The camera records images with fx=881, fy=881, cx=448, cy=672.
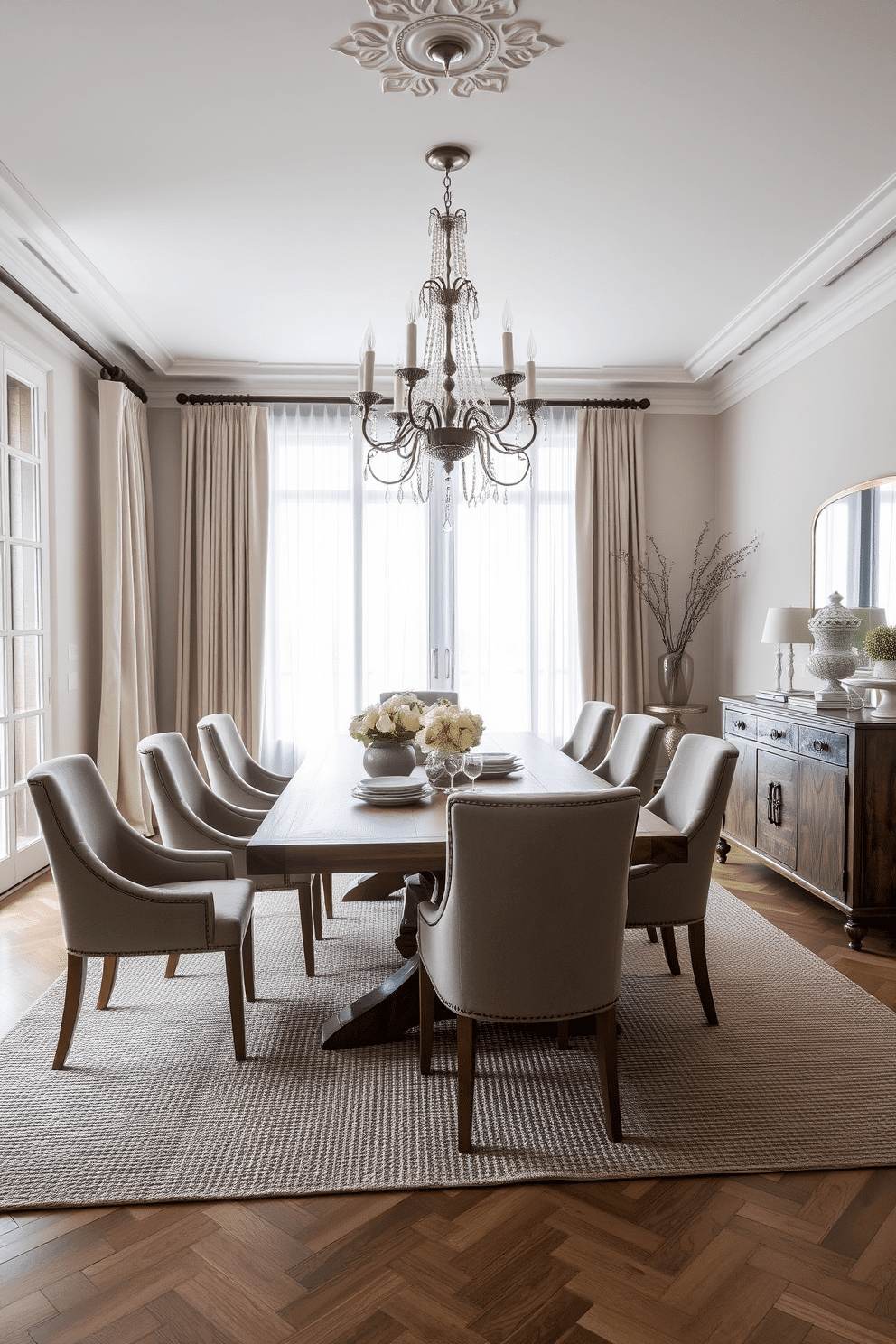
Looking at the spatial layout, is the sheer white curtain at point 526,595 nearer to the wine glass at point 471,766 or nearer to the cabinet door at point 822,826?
the cabinet door at point 822,826

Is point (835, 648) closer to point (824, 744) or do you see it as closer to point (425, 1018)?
point (824, 744)

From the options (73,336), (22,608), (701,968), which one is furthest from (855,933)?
(73,336)

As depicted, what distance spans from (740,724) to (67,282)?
390 centimetres

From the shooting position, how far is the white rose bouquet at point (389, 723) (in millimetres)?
2998

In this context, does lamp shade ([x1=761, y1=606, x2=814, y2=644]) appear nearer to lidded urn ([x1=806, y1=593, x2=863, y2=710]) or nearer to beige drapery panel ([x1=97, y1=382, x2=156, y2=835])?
lidded urn ([x1=806, y1=593, x2=863, y2=710])

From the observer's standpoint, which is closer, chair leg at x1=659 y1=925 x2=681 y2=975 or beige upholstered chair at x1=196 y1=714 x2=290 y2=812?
chair leg at x1=659 y1=925 x2=681 y2=975

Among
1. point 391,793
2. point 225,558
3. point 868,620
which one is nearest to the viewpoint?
point 391,793

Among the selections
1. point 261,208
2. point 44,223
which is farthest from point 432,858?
point 44,223

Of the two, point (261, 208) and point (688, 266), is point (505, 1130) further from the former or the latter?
point (688, 266)

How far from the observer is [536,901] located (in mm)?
→ 1966

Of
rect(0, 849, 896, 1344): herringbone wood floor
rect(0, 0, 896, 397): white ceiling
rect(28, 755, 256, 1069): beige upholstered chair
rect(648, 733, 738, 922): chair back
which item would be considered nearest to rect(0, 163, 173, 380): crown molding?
rect(0, 0, 896, 397): white ceiling

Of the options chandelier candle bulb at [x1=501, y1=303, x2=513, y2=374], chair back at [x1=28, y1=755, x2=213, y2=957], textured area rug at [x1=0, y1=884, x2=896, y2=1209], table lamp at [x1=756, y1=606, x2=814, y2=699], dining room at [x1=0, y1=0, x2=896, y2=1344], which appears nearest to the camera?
dining room at [x1=0, y1=0, x2=896, y2=1344]

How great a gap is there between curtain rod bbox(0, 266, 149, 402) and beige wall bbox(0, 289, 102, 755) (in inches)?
2.2

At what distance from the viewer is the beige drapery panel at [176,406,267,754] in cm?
572
